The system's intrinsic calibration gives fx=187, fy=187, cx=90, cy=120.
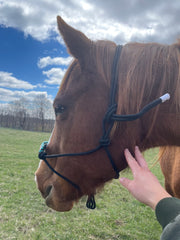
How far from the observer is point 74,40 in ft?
4.72

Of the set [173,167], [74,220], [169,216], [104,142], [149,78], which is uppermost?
[149,78]

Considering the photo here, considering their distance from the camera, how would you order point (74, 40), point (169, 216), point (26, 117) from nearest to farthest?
point (169, 216)
point (74, 40)
point (26, 117)

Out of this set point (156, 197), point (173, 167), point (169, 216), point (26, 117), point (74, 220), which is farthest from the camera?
point (26, 117)

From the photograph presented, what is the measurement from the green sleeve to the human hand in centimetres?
5

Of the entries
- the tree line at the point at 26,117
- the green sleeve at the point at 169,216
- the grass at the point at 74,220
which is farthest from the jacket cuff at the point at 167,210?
the tree line at the point at 26,117

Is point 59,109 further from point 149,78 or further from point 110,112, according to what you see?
point 149,78

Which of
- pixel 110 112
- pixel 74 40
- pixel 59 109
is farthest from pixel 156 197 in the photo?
pixel 74 40

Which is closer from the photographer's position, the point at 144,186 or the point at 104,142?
the point at 144,186

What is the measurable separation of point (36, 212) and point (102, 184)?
3361 mm

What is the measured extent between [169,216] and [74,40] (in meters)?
1.32

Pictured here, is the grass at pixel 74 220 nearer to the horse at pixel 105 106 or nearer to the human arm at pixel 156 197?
the horse at pixel 105 106

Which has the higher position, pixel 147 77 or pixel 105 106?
pixel 147 77

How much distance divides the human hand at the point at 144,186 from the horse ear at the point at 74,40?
2.95 ft

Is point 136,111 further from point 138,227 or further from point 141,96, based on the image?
point 138,227
